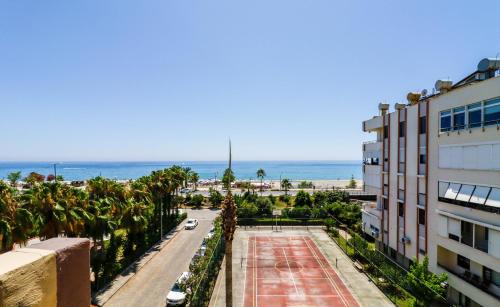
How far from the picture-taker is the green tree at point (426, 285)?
80.8 feet

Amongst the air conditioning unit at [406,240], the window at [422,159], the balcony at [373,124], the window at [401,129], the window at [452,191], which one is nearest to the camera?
the window at [452,191]

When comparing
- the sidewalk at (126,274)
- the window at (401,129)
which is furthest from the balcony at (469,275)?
the sidewalk at (126,274)

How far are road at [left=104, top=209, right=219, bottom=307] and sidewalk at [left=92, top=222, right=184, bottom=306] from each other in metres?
0.43

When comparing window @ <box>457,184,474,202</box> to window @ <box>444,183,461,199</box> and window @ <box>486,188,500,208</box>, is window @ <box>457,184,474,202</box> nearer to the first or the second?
window @ <box>444,183,461,199</box>

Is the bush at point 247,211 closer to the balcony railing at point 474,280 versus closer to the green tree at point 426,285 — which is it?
the green tree at point 426,285

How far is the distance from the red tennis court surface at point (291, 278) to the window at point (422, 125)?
17.0 meters

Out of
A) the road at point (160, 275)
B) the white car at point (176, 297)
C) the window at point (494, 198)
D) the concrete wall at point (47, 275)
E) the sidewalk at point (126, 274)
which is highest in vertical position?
the concrete wall at point (47, 275)

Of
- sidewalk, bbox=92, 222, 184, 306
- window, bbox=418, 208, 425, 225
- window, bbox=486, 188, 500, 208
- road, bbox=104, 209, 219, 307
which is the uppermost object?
window, bbox=486, 188, 500, 208

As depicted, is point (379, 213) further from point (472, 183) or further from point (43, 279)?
point (43, 279)

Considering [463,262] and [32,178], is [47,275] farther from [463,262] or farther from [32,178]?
[32,178]

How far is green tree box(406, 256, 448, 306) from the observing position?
24633mm

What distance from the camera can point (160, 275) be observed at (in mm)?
33719

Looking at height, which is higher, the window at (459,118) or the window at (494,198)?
the window at (459,118)

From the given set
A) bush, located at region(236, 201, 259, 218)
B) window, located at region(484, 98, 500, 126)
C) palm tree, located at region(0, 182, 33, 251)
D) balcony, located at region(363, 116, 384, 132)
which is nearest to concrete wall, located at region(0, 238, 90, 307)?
palm tree, located at region(0, 182, 33, 251)
